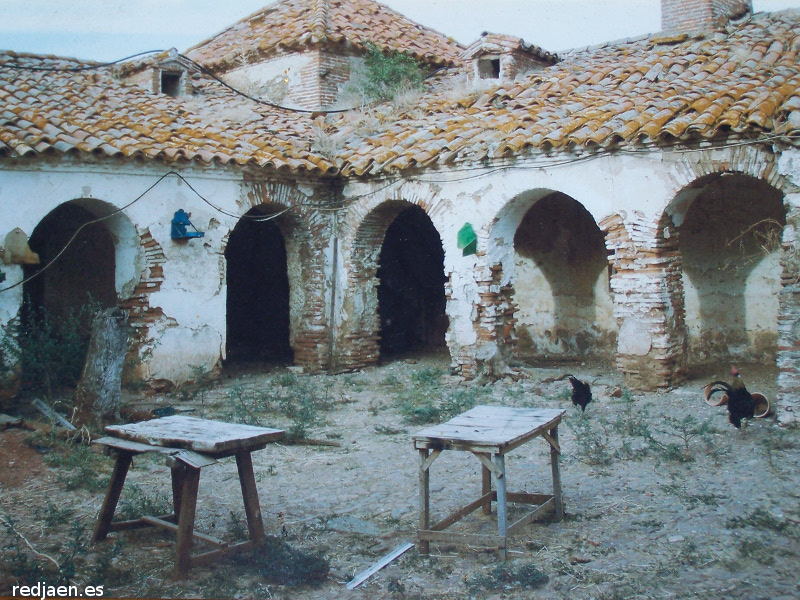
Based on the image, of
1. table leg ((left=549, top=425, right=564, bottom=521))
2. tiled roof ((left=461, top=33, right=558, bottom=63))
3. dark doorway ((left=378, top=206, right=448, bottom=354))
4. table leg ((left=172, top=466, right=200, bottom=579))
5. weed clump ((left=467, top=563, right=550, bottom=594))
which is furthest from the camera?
dark doorway ((left=378, top=206, right=448, bottom=354))

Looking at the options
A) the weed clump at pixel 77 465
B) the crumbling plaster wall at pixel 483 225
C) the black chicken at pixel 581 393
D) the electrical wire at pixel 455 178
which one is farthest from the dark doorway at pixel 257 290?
the black chicken at pixel 581 393

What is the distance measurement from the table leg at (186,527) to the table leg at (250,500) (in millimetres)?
363

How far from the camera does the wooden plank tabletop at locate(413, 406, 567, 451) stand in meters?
4.68

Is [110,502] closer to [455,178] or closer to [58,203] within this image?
[58,203]

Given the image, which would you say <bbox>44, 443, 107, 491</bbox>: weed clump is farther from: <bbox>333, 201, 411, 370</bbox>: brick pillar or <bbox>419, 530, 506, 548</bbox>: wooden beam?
<bbox>333, 201, 411, 370</bbox>: brick pillar

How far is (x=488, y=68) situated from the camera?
44.9 feet

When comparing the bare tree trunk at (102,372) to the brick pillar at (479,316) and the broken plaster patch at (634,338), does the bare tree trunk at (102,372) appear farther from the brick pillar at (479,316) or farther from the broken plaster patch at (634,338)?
the broken plaster patch at (634,338)

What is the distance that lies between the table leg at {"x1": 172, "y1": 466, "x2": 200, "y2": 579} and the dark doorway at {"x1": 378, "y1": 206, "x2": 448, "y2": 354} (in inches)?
400

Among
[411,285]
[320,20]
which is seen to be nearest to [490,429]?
[411,285]

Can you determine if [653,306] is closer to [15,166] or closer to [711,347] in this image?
[711,347]

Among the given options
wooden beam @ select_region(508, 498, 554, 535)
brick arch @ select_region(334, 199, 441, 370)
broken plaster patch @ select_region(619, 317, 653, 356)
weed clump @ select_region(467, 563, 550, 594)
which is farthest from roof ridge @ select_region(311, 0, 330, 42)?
weed clump @ select_region(467, 563, 550, 594)

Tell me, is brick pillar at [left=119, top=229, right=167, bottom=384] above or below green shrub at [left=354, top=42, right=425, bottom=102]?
below

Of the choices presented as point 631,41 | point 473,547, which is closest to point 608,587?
point 473,547

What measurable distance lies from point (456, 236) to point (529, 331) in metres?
2.94
